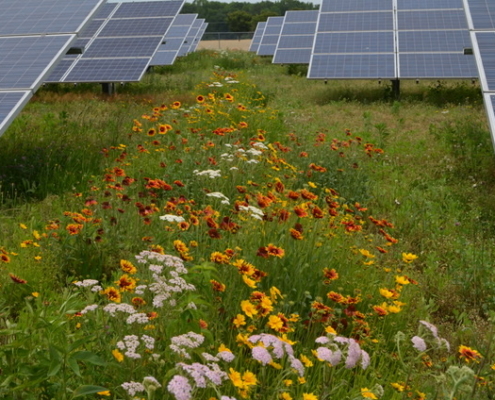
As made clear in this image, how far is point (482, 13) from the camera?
28.6ft

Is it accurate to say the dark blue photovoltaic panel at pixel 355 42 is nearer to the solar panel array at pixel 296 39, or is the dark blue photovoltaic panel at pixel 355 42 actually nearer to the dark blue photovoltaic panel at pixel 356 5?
the dark blue photovoltaic panel at pixel 356 5

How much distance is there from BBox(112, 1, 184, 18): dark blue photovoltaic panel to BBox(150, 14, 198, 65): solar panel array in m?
0.75

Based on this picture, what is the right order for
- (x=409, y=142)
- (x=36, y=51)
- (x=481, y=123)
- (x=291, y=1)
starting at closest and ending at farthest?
(x=36, y=51)
(x=409, y=142)
(x=481, y=123)
(x=291, y=1)

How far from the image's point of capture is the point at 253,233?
353 cm

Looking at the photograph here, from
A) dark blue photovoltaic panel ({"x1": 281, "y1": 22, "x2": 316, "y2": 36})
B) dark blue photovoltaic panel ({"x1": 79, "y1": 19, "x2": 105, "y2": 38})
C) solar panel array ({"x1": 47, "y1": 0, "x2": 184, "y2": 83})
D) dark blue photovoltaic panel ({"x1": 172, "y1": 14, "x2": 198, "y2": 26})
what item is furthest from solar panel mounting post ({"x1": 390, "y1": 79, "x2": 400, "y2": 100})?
dark blue photovoltaic panel ({"x1": 172, "y1": 14, "x2": 198, "y2": 26})

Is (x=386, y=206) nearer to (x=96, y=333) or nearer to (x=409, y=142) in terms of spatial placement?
(x=409, y=142)

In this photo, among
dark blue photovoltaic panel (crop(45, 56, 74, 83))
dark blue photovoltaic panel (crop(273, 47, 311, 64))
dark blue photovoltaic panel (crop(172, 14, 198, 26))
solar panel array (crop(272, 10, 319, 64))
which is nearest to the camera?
dark blue photovoltaic panel (crop(45, 56, 74, 83))

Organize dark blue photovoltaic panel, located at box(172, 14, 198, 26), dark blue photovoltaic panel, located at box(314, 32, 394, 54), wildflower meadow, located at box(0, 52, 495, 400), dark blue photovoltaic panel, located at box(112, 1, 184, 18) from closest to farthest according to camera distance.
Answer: wildflower meadow, located at box(0, 52, 495, 400)
dark blue photovoltaic panel, located at box(314, 32, 394, 54)
dark blue photovoltaic panel, located at box(112, 1, 184, 18)
dark blue photovoltaic panel, located at box(172, 14, 198, 26)

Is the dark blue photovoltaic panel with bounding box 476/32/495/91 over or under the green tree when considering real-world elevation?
over

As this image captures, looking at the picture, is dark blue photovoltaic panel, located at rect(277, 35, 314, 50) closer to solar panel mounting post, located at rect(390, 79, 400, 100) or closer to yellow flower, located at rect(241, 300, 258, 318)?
solar panel mounting post, located at rect(390, 79, 400, 100)

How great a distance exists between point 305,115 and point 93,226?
741 cm

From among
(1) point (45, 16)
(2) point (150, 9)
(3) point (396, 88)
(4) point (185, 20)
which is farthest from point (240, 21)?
(1) point (45, 16)

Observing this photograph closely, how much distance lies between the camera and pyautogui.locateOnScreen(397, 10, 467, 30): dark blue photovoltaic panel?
14297 mm

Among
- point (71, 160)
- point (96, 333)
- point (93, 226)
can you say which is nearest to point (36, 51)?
point (71, 160)
